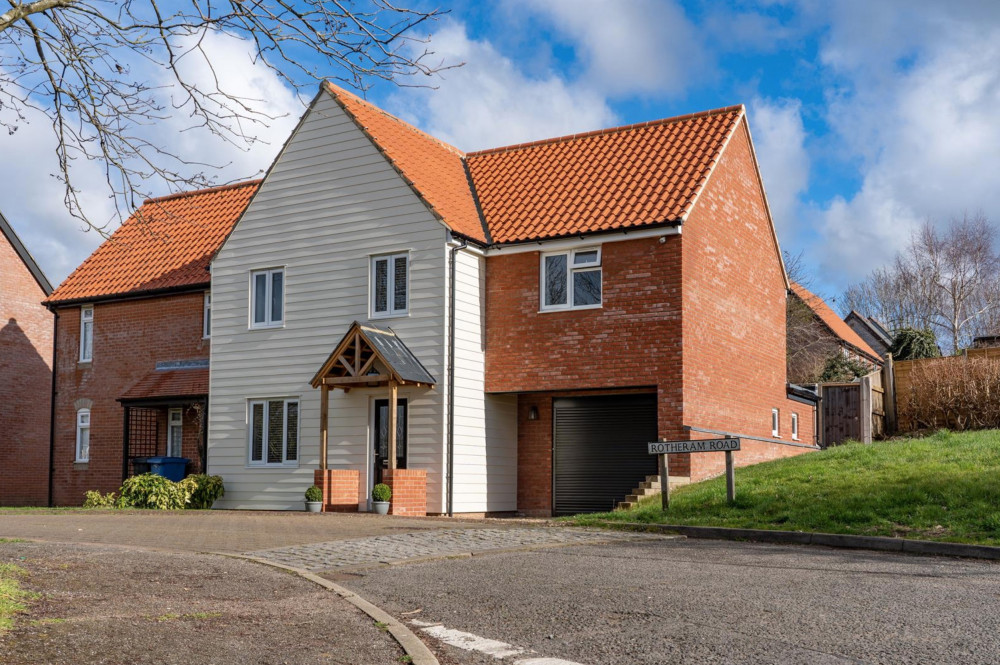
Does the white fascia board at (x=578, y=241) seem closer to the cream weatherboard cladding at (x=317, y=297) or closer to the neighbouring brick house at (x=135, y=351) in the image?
the cream weatherboard cladding at (x=317, y=297)

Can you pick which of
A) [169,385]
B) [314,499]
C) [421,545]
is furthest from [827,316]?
[421,545]

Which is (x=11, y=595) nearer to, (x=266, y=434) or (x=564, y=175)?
(x=266, y=434)

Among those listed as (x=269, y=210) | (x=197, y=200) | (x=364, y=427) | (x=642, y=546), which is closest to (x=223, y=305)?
(x=269, y=210)

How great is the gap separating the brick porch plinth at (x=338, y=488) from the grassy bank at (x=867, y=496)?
6.04 m

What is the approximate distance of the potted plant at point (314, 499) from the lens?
21.1 m

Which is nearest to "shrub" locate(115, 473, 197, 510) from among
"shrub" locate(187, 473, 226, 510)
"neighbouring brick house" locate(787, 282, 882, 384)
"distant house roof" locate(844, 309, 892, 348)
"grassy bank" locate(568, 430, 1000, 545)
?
"shrub" locate(187, 473, 226, 510)

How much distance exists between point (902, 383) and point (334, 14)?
68.6 feet

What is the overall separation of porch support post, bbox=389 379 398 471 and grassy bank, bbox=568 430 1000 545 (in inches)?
174

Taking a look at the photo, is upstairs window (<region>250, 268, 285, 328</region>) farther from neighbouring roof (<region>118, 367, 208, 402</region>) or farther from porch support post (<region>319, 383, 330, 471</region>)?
porch support post (<region>319, 383, 330, 471</region>)

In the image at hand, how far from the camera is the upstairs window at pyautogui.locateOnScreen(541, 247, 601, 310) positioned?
21328mm

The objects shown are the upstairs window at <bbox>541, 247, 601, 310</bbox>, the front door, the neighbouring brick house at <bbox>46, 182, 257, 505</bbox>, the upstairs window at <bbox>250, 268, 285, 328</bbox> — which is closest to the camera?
the upstairs window at <bbox>541, 247, 601, 310</bbox>

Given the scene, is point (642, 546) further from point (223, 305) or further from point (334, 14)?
point (223, 305)

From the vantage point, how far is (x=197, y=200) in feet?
101

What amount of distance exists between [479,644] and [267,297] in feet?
58.2
